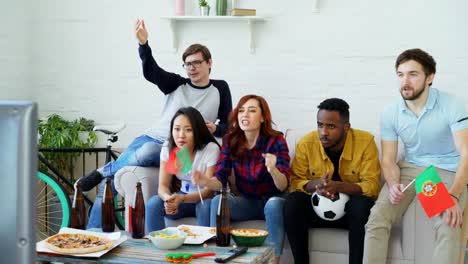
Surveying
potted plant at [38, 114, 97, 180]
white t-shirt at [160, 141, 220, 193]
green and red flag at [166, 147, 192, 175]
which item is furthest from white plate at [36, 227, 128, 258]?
potted plant at [38, 114, 97, 180]

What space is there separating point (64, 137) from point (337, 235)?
211 centimetres

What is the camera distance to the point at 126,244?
2900 mm

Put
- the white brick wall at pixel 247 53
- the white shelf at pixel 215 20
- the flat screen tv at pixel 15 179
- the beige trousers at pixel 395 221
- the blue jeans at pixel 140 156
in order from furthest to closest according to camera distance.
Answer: the white shelf at pixel 215 20, the white brick wall at pixel 247 53, the blue jeans at pixel 140 156, the beige trousers at pixel 395 221, the flat screen tv at pixel 15 179

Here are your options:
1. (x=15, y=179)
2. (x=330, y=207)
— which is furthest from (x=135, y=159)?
(x=15, y=179)

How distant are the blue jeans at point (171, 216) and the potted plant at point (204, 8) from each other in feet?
4.72

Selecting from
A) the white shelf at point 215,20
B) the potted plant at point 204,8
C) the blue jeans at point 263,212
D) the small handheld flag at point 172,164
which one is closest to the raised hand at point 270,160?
the blue jeans at point 263,212

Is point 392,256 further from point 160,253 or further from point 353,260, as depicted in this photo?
point 160,253

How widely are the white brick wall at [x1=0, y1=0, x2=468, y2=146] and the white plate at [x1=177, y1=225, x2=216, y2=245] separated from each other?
5.43 feet

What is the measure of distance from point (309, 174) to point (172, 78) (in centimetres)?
106

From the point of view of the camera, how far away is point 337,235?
3.45 m

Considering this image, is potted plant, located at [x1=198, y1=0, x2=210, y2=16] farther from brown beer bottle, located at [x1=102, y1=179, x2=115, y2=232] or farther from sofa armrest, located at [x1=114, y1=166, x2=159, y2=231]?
brown beer bottle, located at [x1=102, y1=179, x2=115, y2=232]

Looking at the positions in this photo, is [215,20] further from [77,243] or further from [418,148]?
[77,243]

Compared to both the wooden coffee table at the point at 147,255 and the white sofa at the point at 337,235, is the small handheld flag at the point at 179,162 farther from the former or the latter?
the wooden coffee table at the point at 147,255

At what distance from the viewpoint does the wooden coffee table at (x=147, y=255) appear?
2.66m
